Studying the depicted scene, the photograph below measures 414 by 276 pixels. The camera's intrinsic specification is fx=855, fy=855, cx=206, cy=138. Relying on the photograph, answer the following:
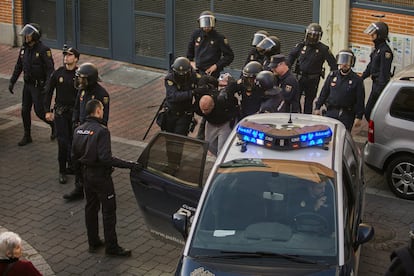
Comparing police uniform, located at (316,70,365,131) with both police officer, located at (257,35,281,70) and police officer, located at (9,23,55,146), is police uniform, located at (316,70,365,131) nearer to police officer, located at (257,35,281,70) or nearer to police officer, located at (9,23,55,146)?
police officer, located at (257,35,281,70)

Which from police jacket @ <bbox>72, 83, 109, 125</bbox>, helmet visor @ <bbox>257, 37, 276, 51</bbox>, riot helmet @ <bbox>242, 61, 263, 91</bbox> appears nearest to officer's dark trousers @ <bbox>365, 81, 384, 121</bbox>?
helmet visor @ <bbox>257, 37, 276, 51</bbox>

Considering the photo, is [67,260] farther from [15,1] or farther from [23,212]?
[15,1]

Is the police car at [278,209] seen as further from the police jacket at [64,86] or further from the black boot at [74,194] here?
the police jacket at [64,86]

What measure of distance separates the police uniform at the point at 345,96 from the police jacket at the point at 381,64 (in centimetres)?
115

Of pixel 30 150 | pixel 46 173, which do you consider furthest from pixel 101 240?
pixel 30 150

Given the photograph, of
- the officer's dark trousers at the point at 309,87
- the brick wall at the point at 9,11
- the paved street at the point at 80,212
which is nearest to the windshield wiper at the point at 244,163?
the paved street at the point at 80,212

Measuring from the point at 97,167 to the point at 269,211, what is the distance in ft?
8.60

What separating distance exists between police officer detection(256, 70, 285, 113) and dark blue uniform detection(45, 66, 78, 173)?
2.60 meters

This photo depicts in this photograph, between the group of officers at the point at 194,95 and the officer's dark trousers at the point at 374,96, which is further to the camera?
the officer's dark trousers at the point at 374,96

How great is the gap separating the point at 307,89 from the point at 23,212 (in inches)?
198

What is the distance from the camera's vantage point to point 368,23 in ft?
47.6

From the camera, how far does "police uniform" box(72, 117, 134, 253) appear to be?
9.27 meters

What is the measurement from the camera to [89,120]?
944cm

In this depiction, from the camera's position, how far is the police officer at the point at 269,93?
1060 cm
